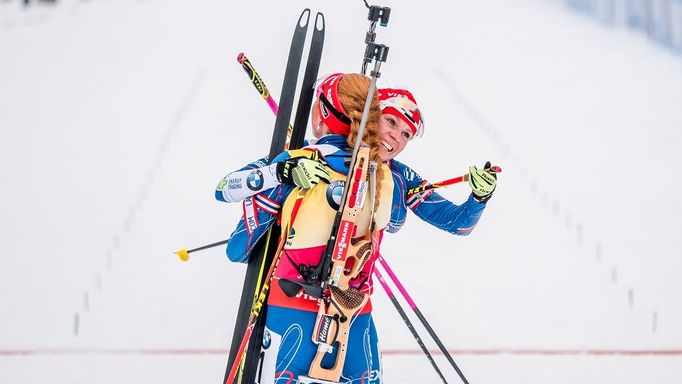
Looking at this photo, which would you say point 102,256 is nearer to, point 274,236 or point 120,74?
point 274,236

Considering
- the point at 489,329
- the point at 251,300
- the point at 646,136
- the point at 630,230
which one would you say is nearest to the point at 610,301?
the point at 489,329

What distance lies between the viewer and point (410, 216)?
8.42 m

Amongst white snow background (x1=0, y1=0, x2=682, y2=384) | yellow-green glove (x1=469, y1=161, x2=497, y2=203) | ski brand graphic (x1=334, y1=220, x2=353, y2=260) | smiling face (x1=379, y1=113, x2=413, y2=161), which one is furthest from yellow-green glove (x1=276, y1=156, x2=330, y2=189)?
white snow background (x1=0, y1=0, x2=682, y2=384)

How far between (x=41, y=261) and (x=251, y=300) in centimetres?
429

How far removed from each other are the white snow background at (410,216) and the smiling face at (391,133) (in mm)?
2142

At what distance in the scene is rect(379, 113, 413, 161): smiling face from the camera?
117 inches

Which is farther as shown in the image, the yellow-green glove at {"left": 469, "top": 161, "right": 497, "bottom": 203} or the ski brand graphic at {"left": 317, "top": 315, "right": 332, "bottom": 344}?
the yellow-green glove at {"left": 469, "top": 161, "right": 497, "bottom": 203}

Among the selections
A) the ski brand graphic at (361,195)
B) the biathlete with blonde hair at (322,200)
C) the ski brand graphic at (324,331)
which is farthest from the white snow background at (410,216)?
the ski brand graphic at (361,195)

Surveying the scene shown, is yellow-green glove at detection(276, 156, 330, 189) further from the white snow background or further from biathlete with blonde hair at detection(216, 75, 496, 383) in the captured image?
the white snow background

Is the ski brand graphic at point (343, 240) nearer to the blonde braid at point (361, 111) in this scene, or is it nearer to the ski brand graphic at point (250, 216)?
the blonde braid at point (361, 111)

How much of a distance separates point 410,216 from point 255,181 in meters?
5.65

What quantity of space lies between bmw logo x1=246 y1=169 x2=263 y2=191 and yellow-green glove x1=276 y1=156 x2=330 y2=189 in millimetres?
77

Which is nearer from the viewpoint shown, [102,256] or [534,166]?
[102,256]

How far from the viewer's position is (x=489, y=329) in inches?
227
